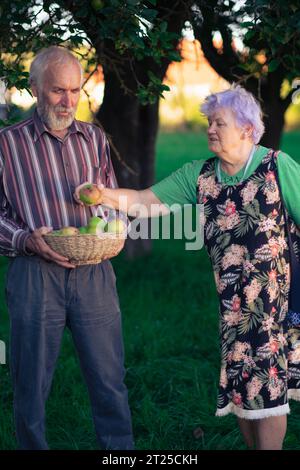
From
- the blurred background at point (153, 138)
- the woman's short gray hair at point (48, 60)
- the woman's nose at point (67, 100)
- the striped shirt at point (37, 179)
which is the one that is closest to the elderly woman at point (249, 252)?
the striped shirt at point (37, 179)

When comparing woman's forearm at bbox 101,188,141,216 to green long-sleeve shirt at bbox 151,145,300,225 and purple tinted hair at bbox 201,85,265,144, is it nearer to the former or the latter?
green long-sleeve shirt at bbox 151,145,300,225

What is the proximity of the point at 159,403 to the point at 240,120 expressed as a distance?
7.07 feet

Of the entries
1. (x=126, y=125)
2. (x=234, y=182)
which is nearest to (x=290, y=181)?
(x=234, y=182)

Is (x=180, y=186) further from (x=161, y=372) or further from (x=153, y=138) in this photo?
(x=153, y=138)

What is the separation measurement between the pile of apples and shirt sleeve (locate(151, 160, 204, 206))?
16.4 inches

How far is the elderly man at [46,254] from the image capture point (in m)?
3.60

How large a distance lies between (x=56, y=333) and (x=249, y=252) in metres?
0.89

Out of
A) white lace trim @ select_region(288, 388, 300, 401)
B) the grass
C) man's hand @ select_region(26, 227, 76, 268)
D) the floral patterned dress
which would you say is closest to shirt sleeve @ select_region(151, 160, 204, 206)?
the floral patterned dress

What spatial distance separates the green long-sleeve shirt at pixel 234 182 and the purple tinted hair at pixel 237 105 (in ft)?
0.51

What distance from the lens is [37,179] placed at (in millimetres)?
3654

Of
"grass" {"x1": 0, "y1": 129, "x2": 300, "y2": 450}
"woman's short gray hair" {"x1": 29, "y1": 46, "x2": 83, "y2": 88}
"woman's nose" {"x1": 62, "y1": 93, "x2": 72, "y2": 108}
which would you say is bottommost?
"grass" {"x1": 0, "y1": 129, "x2": 300, "y2": 450}

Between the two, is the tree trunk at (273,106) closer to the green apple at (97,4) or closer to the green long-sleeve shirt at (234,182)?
the green apple at (97,4)

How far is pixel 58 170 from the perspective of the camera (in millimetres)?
3684

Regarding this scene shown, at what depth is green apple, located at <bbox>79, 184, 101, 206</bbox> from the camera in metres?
3.59
